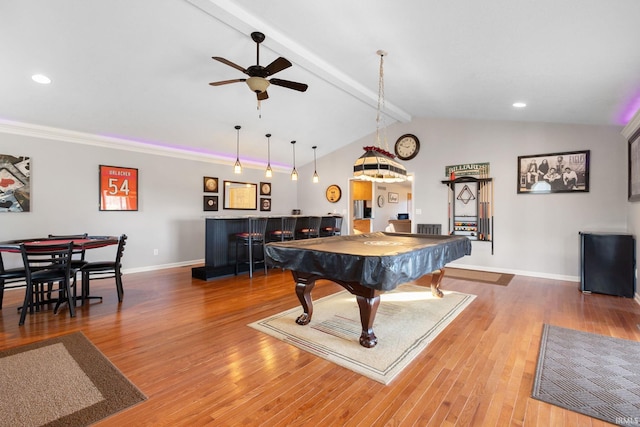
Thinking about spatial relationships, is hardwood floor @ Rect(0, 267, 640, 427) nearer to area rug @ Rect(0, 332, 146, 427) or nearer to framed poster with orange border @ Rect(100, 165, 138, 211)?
area rug @ Rect(0, 332, 146, 427)

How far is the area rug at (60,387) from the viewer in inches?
68.7

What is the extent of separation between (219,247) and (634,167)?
6423 millimetres

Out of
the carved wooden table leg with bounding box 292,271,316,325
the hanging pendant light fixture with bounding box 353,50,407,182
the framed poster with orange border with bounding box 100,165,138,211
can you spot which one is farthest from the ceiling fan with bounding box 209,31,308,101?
the framed poster with orange border with bounding box 100,165,138,211

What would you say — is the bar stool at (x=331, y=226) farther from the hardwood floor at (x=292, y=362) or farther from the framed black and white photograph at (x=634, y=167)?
the framed black and white photograph at (x=634, y=167)

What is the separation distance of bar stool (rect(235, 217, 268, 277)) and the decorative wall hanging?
127 inches

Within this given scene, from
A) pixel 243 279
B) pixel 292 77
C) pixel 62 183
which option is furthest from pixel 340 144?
pixel 62 183

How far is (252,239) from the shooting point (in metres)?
5.59

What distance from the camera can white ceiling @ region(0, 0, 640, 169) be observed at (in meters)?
2.66

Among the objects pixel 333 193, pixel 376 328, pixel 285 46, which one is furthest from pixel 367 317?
pixel 333 193

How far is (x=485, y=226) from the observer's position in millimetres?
5910

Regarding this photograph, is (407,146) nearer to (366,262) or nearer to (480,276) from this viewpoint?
(480,276)

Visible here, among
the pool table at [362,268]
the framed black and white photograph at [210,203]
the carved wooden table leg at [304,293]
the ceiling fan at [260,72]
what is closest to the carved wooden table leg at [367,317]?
the pool table at [362,268]

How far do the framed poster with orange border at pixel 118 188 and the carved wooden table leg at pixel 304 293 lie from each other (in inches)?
170

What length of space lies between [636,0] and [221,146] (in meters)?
6.28
